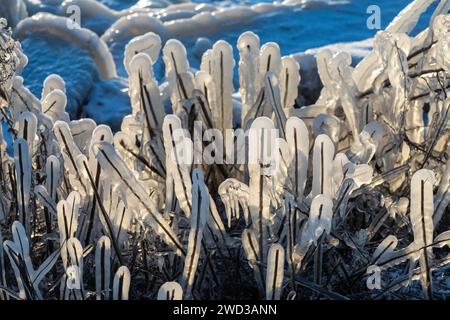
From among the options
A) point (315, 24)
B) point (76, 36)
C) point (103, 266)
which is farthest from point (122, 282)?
point (315, 24)

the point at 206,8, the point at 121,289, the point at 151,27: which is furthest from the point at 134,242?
the point at 206,8

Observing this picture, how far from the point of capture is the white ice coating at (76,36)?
3.63 meters

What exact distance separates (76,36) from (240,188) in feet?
8.17

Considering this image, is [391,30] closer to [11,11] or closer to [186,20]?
[186,20]

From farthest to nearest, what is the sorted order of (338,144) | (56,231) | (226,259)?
(338,144)
(56,231)
(226,259)

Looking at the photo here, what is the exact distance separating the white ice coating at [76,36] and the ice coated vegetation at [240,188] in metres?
1.80

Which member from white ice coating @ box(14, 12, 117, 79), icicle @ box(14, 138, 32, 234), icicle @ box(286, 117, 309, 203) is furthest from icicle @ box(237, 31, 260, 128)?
white ice coating @ box(14, 12, 117, 79)

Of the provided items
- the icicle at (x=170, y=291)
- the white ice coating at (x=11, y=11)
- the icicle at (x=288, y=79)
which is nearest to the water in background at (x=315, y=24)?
the white ice coating at (x=11, y=11)

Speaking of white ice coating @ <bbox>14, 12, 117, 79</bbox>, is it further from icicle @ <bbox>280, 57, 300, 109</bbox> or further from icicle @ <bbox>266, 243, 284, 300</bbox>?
icicle @ <bbox>266, 243, 284, 300</bbox>

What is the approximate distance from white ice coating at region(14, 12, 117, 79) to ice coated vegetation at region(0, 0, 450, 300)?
5.89ft

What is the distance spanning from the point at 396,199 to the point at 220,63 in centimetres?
42

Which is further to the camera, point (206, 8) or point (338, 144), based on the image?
point (206, 8)

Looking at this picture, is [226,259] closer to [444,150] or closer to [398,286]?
[398,286]

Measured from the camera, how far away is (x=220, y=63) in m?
1.69
